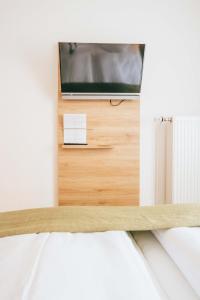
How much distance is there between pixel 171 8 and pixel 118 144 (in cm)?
128

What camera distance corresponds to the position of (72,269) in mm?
690

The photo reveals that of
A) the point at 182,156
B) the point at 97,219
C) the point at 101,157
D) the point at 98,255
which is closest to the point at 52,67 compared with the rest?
the point at 101,157

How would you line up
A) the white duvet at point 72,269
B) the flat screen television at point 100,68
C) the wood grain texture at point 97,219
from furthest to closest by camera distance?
the flat screen television at point 100,68 → the wood grain texture at point 97,219 → the white duvet at point 72,269

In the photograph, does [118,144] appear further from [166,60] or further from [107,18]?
[107,18]

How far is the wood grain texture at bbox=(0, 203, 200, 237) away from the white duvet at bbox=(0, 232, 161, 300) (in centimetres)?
7

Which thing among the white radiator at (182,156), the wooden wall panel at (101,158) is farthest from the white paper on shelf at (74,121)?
the white radiator at (182,156)

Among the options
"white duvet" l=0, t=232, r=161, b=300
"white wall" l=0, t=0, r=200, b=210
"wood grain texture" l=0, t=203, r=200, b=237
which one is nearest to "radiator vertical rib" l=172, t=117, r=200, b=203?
"white wall" l=0, t=0, r=200, b=210

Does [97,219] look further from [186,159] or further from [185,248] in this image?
[186,159]

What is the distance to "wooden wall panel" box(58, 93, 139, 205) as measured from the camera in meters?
2.30

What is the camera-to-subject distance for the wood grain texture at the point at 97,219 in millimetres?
987

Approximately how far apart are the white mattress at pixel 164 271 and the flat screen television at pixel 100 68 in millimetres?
1410

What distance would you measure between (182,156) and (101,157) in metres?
0.69

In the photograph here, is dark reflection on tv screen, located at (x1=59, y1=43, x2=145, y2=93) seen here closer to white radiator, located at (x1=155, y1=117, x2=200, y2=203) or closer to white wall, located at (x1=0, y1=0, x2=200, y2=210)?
white wall, located at (x1=0, y1=0, x2=200, y2=210)

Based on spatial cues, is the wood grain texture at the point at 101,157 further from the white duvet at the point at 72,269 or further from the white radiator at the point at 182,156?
the white duvet at the point at 72,269
